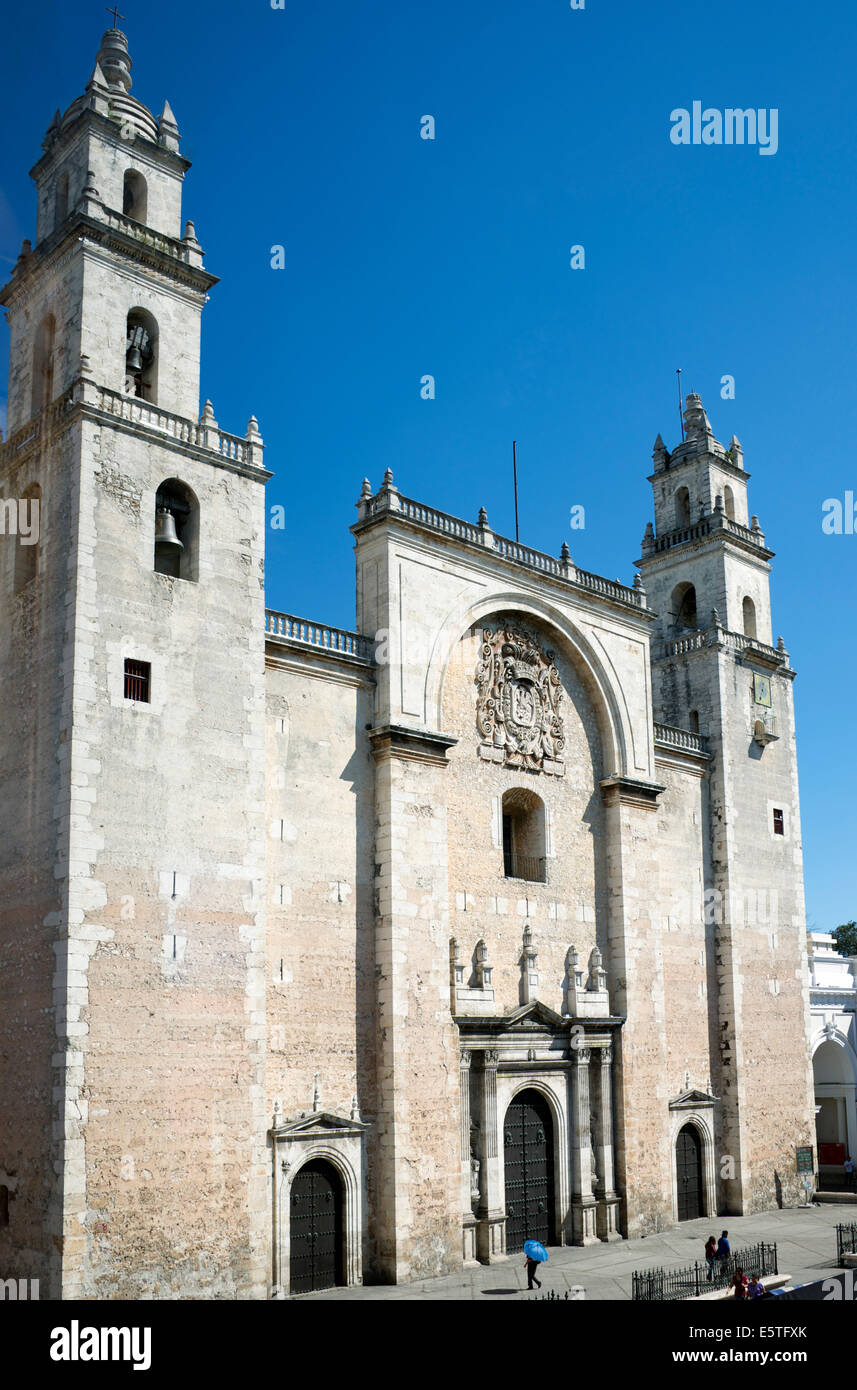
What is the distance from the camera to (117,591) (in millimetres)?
23250

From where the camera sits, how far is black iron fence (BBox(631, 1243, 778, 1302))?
23.6m

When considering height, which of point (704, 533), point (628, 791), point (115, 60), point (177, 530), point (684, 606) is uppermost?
point (115, 60)

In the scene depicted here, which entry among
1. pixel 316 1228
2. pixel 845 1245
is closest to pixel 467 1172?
pixel 316 1228

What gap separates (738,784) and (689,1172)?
1212 cm

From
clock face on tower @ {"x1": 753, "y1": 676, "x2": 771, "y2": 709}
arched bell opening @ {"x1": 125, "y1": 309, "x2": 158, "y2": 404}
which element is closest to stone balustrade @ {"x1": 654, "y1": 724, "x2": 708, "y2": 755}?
clock face on tower @ {"x1": 753, "y1": 676, "x2": 771, "y2": 709}

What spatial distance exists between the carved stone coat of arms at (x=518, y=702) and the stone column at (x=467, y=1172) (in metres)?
7.82

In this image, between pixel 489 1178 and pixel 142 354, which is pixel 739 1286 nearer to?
pixel 489 1178

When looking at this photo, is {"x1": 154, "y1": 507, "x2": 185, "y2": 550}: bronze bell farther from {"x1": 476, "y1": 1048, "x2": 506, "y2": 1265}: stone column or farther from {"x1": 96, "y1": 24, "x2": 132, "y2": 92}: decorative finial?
{"x1": 476, "y1": 1048, "x2": 506, "y2": 1265}: stone column

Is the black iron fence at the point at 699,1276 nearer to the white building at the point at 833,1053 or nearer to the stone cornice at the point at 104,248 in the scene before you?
the white building at the point at 833,1053

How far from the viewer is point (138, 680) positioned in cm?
2338

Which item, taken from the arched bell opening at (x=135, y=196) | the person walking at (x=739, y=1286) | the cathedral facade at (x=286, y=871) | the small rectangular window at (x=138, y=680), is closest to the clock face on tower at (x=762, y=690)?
the cathedral facade at (x=286, y=871)
